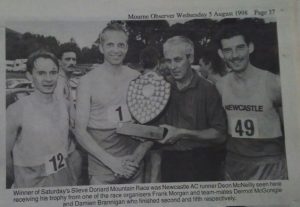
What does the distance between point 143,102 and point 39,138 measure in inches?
5.9

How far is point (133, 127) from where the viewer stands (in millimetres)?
542

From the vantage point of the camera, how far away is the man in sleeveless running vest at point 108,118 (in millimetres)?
532

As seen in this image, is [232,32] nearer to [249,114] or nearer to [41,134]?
[249,114]

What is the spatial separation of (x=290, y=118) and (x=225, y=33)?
0.15m

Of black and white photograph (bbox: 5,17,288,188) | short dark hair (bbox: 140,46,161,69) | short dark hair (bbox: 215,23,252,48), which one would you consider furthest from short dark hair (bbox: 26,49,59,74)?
short dark hair (bbox: 215,23,252,48)

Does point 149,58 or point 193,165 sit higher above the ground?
point 149,58

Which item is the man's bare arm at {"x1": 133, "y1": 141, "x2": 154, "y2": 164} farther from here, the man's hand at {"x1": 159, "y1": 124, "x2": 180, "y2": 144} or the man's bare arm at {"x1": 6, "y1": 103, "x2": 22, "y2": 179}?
the man's bare arm at {"x1": 6, "y1": 103, "x2": 22, "y2": 179}

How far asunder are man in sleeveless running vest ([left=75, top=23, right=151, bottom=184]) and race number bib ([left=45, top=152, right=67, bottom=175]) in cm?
4

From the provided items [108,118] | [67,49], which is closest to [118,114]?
[108,118]

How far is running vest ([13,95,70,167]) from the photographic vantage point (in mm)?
527

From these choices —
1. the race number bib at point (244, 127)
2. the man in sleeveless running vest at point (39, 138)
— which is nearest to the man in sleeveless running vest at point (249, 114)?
the race number bib at point (244, 127)

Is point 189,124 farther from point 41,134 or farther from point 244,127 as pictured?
point 41,134

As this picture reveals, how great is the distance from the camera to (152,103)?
0.55 m

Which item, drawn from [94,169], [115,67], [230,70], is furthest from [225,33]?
[94,169]
